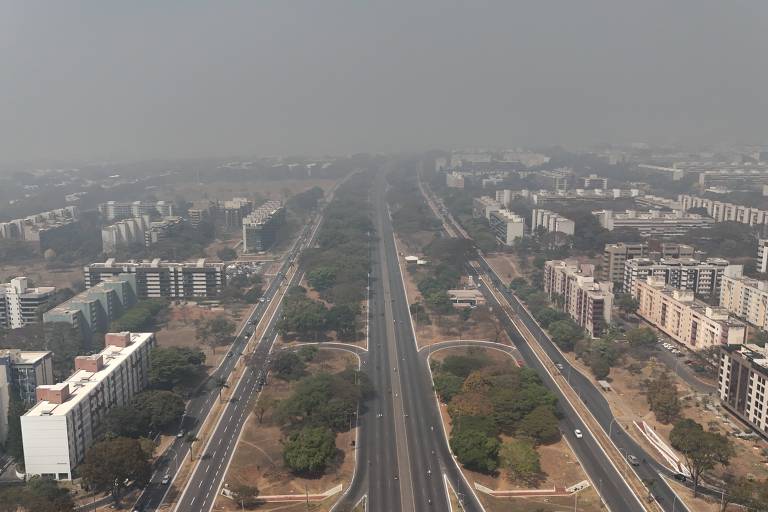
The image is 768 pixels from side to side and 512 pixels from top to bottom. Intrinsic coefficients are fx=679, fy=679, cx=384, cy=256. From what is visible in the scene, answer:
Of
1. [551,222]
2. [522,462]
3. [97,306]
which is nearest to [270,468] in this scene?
[522,462]

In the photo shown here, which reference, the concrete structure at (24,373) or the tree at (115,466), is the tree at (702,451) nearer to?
the tree at (115,466)

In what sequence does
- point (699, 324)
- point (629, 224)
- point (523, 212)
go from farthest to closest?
point (523, 212) → point (629, 224) → point (699, 324)

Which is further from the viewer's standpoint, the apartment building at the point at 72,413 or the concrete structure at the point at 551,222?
the concrete structure at the point at 551,222

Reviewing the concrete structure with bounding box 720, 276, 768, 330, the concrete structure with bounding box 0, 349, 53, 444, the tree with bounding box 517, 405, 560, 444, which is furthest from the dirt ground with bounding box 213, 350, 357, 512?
the concrete structure with bounding box 720, 276, 768, 330

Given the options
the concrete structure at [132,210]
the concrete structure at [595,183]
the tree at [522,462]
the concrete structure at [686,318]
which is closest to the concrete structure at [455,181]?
the concrete structure at [595,183]

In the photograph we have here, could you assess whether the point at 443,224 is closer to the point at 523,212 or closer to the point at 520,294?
the point at 523,212

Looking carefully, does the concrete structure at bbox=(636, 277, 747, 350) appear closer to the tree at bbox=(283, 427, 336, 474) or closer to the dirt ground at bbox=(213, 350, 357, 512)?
the dirt ground at bbox=(213, 350, 357, 512)

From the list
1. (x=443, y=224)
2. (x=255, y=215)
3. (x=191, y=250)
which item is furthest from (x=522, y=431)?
(x=443, y=224)
